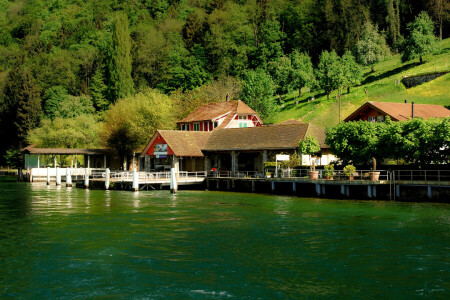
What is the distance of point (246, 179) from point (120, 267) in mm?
36137

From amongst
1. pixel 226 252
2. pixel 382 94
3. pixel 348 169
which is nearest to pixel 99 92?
pixel 382 94

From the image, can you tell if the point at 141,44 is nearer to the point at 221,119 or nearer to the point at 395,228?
the point at 221,119

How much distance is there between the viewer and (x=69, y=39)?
166 metres

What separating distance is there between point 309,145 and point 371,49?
2705 inches

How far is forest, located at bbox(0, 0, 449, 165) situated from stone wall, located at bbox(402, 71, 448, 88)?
9.60 metres

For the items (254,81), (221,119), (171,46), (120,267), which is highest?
(171,46)

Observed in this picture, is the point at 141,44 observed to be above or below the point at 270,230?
above

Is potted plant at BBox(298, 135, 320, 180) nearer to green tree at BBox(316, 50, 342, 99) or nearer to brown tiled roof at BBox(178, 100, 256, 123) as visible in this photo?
brown tiled roof at BBox(178, 100, 256, 123)

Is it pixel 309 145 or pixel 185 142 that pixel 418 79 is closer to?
pixel 309 145

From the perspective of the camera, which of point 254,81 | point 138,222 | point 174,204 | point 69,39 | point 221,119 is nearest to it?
point 138,222

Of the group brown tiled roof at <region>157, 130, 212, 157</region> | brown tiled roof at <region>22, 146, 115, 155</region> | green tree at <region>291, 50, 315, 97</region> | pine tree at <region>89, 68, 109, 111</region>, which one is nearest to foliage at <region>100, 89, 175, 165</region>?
brown tiled roof at <region>22, 146, 115, 155</region>

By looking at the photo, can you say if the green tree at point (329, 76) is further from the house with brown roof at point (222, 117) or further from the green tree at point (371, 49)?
the house with brown roof at point (222, 117)

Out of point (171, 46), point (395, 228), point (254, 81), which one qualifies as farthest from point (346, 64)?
point (395, 228)

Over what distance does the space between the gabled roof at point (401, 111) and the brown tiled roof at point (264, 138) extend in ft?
21.3
